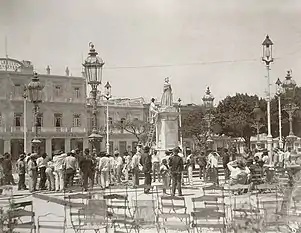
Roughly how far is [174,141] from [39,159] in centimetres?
348

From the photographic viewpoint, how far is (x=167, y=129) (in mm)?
11492

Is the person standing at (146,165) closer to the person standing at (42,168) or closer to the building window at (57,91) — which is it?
the person standing at (42,168)

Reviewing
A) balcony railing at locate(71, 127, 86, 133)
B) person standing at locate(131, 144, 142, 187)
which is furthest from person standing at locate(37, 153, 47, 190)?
balcony railing at locate(71, 127, 86, 133)

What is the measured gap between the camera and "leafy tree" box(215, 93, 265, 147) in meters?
24.7

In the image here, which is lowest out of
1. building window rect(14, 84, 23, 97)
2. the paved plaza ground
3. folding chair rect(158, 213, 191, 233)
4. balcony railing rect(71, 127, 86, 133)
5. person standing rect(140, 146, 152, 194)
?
the paved plaza ground

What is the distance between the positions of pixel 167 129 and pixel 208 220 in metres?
7.05

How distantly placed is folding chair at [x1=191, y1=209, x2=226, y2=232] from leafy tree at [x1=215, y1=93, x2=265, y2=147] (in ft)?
66.3

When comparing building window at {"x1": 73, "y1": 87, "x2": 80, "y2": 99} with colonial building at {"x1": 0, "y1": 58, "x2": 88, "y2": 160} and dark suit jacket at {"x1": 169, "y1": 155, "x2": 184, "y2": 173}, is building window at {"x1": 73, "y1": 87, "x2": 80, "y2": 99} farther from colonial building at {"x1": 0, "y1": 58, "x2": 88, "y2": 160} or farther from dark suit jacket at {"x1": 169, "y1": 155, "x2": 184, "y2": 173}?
dark suit jacket at {"x1": 169, "y1": 155, "x2": 184, "y2": 173}

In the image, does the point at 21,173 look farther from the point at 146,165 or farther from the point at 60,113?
the point at 60,113

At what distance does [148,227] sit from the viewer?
15.1 ft

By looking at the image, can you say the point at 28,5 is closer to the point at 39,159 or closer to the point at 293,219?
the point at 293,219

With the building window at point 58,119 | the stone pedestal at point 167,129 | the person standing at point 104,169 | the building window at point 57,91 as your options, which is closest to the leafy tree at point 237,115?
the building window at point 57,91

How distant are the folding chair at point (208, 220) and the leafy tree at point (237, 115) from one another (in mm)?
20215

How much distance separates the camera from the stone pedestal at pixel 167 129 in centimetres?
1145
